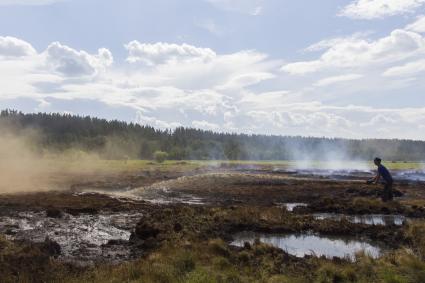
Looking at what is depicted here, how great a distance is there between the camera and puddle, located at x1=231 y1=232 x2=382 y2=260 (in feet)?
48.1

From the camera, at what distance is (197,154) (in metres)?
142

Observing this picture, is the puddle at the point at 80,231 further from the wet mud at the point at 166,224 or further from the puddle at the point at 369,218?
the puddle at the point at 369,218

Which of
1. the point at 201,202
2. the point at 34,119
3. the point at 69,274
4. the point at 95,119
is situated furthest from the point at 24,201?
the point at 95,119

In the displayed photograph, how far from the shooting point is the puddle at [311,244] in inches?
577

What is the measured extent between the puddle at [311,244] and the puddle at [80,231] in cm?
484

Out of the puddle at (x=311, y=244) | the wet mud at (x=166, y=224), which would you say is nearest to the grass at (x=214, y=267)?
the wet mud at (x=166, y=224)

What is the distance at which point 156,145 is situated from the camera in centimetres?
15038

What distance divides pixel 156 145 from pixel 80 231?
13295cm

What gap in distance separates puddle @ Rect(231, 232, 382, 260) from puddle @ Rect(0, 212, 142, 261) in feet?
15.9

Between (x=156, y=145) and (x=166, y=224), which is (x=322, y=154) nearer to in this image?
(x=156, y=145)

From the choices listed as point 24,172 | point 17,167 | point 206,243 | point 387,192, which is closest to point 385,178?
point 387,192

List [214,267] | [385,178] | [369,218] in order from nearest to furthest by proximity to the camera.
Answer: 1. [214,267]
2. [369,218]
3. [385,178]

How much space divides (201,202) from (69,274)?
64.3ft

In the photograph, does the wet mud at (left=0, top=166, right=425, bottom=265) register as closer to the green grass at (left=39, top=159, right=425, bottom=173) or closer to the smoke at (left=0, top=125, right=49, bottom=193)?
the smoke at (left=0, top=125, right=49, bottom=193)
